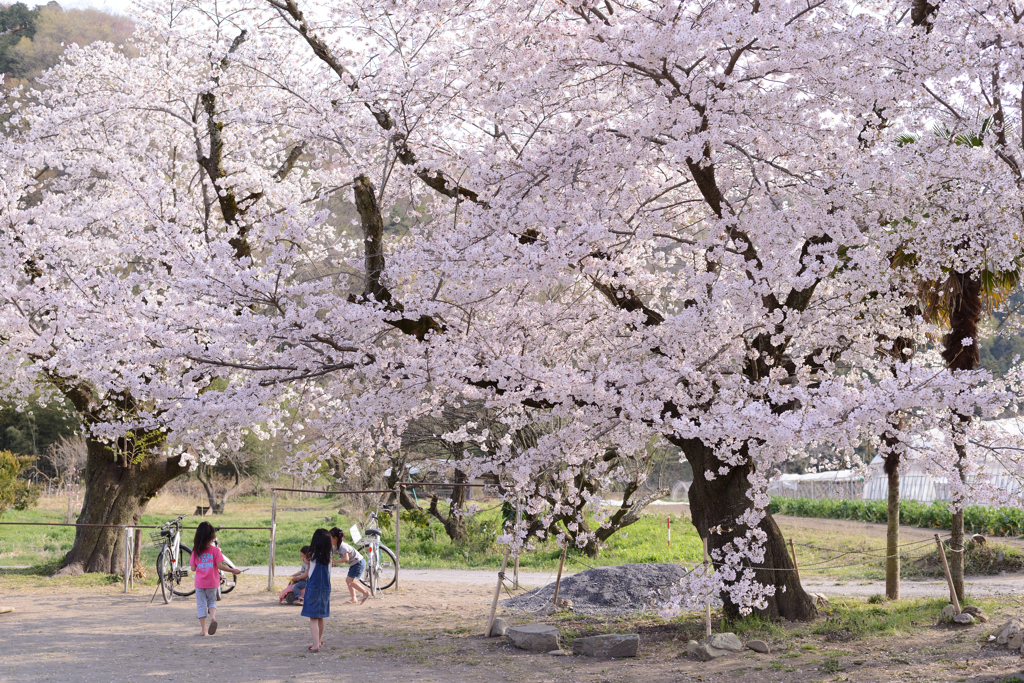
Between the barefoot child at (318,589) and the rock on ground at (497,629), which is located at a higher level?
the barefoot child at (318,589)

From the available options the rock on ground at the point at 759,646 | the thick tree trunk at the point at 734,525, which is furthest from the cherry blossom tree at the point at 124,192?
the rock on ground at the point at 759,646

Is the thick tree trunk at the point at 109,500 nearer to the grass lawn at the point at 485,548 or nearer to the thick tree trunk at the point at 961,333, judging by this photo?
the grass lawn at the point at 485,548

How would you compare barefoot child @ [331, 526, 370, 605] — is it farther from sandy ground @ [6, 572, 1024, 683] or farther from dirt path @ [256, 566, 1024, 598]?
dirt path @ [256, 566, 1024, 598]

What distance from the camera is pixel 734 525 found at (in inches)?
351

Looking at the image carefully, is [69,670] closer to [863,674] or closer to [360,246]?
[863,674]

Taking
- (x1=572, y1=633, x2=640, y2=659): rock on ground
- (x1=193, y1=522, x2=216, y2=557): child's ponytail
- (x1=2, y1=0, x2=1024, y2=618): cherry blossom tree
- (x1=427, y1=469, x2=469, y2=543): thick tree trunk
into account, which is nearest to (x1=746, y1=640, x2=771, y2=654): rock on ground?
(x1=2, y1=0, x2=1024, y2=618): cherry blossom tree

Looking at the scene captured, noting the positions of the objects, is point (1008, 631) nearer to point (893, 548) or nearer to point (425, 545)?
point (893, 548)

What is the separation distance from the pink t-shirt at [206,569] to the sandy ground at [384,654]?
2.00 feet

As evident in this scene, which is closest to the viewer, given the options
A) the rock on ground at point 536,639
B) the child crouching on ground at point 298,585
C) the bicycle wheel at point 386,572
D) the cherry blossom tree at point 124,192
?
the rock on ground at point 536,639

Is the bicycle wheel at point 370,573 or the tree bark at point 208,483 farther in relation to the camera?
the tree bark at point 208,483

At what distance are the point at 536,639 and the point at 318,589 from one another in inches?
92.1

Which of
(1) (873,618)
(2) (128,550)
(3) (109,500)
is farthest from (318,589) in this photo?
(3) (109,500)

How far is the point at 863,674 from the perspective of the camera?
6938 mm

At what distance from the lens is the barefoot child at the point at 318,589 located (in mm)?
8672
